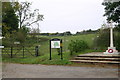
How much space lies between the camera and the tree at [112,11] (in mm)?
15820

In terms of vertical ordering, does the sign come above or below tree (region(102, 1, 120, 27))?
below

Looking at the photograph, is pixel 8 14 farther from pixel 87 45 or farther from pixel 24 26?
pixel 87 45

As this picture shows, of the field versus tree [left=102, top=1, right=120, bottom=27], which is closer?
the field

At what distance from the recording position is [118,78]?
25.7 feet

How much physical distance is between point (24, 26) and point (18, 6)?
5.27 m

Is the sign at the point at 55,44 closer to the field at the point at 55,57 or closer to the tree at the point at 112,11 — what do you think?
the field at the point at 55,57

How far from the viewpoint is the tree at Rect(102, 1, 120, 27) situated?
51.9 feet

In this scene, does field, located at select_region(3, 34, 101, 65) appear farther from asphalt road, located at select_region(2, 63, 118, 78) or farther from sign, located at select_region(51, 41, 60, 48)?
asphalt road, located at select_region(2, 63, 118, 78)

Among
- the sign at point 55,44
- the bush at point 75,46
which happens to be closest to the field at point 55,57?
the bush at point 75,46

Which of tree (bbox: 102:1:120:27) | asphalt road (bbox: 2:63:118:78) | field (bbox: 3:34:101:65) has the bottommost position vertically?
asphalt road (bbox: 2:63:118:78)

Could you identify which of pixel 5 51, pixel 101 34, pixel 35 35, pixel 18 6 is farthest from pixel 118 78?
pixel 18 6

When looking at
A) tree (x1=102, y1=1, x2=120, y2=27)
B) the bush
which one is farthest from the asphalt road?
tree (x1=102, y1=1, x2=120, y2=27)

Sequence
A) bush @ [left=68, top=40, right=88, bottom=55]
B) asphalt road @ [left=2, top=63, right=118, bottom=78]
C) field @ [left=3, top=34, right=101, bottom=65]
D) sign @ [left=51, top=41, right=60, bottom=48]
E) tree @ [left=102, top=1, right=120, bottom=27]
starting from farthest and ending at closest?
bush @ [left=68, top=40, right=88, bottom=55] < tree @ [left=102, top=1, right=120, bottom=27] < sign @ [left=51, top=41, right=60, bottom=48] < field @ [left=3, top=34, right=101, bottom=65] < asphalt road @ [left=2, top=63, right=118, bottom=78]

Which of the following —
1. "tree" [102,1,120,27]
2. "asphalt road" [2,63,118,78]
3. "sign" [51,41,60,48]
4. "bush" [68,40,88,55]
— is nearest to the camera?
"asphalt road" [2,63,118,78]
